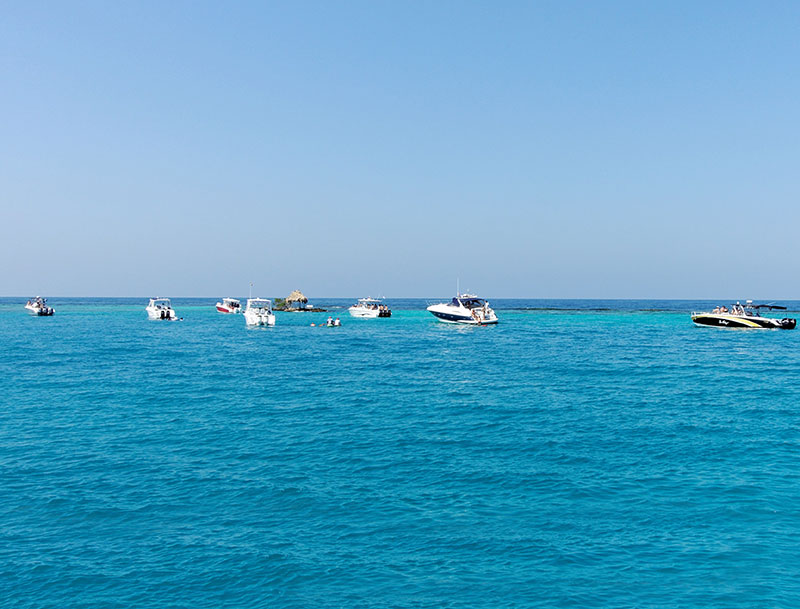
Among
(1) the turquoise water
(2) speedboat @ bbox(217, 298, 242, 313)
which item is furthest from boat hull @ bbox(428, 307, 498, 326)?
(2) speedboat @ bbox(217, 298, 242, 313)

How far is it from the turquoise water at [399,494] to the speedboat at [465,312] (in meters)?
62.9

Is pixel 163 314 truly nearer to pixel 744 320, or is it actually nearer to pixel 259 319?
pixel 259 319

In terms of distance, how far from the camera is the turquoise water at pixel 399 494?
12.0 m

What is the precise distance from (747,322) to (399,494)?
9663 cm

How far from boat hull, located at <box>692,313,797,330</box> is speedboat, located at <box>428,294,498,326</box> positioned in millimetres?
38370

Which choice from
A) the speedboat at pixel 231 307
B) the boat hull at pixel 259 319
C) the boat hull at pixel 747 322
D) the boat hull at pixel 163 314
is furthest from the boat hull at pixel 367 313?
the boat hull at pixel 747 322

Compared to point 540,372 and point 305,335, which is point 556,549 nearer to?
point 540,372

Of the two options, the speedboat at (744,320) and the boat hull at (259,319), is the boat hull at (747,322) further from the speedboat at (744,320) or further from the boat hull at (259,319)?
the boat hull at (259,319)

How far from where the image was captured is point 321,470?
765 inches

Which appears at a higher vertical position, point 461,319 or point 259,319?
point 461,319

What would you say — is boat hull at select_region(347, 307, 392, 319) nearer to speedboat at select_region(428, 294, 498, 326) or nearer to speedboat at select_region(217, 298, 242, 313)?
speedboat at select_region(428, 294, 498, 326)

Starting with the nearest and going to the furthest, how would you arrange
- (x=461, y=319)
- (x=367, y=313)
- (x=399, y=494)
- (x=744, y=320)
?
(x=399, y=494)
(x=744, y=320)
(x=461, y=319)
(x=367, y=313)

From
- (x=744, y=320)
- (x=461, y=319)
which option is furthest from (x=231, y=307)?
(x=744, y=320)

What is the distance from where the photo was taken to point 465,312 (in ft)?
332
